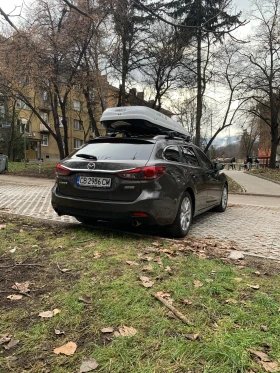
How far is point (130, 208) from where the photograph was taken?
13.8 feet

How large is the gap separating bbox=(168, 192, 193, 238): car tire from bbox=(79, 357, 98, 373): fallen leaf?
118 inches

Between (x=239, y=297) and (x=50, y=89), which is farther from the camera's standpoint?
(x=50, y=89)

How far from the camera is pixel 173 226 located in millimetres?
4742

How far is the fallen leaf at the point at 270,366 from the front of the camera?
1836mm

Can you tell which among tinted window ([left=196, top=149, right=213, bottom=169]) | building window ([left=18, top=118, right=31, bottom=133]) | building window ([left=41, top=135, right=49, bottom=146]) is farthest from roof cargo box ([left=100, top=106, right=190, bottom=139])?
building window ([left=41, top=135, right=49, bottom=146])

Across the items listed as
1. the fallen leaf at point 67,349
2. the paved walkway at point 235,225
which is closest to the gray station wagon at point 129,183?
the paved walkway at point 235,225

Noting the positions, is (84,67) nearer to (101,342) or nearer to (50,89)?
(50,89)

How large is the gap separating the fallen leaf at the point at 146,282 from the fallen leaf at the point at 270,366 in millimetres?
1216

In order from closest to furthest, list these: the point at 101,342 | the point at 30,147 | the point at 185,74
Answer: the point at 101,342
the point at 185,74
the point at 30,147

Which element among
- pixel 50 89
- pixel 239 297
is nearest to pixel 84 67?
pixel 50 89

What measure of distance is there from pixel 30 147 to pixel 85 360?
4869 centimetres

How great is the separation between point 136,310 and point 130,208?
1.89 m

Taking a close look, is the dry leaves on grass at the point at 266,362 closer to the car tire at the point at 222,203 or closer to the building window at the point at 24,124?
the car tire at the point at 222,203

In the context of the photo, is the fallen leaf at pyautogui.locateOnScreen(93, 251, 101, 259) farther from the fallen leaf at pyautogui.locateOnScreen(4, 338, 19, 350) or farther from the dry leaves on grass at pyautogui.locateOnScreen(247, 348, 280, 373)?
the dry leaves on grass at pyautogui.locateOnScreen(247, 348, 280, 373)
